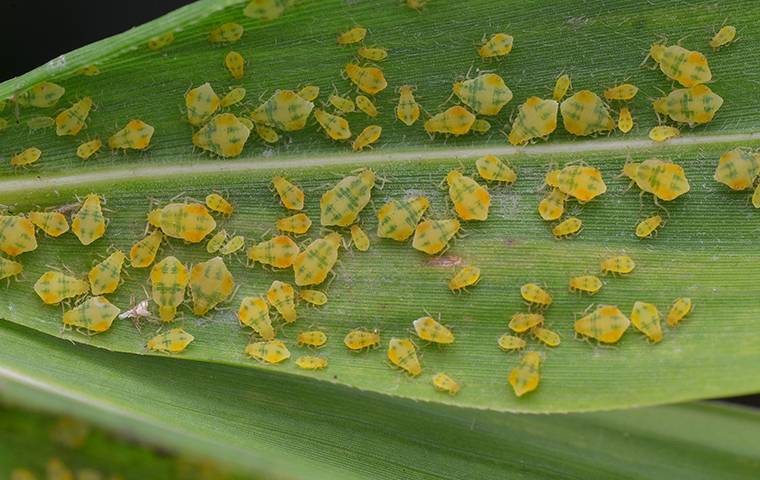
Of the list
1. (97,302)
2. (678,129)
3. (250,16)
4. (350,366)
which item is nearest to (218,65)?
(250,16)

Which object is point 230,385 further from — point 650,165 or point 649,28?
point 649,28

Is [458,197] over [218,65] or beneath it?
beneath

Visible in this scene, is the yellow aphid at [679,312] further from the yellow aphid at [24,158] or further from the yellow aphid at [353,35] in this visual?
the yellow aphid at [24,158]

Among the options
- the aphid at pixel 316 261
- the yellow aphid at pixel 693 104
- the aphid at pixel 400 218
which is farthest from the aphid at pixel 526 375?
the yellow aphid at pixel 693 104

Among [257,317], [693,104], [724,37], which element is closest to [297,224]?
[257,317]

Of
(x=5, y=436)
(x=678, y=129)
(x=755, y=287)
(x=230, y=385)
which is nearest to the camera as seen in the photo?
(x=755, y=287)
